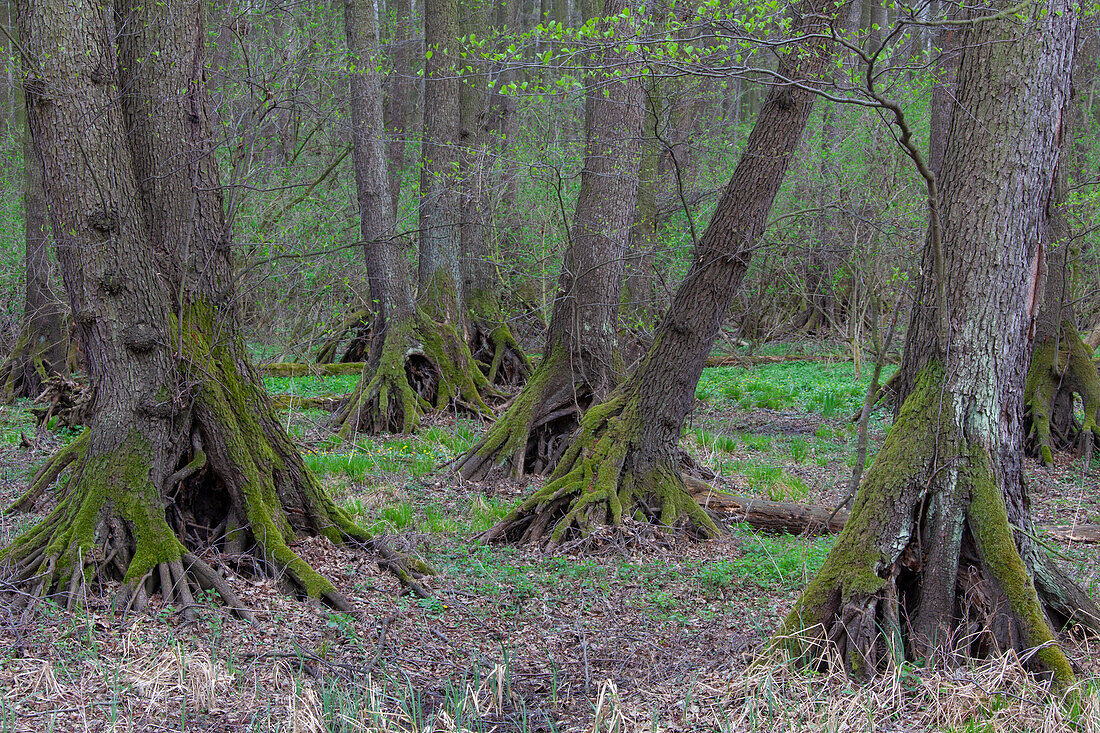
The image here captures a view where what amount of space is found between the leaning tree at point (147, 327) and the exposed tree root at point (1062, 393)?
7.27 metres

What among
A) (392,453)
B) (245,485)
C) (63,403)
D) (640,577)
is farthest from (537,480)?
(63,403)

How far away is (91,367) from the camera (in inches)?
186

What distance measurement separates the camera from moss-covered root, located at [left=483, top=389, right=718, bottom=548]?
6.17m

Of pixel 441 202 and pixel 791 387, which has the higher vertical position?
pixel 441 202

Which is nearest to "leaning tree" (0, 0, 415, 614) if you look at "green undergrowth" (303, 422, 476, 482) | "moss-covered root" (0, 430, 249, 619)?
"moss-covered root" (0, 430, 249, 619)

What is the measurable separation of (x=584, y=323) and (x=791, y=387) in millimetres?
6247

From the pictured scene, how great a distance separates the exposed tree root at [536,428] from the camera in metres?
7.72

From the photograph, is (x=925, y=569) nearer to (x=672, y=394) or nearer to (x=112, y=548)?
(x=672, y=394)

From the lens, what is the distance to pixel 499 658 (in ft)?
13.8

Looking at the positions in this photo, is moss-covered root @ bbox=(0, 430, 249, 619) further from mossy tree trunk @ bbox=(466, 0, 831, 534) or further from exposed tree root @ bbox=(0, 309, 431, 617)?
mossy tree trunk @ bbox=(466, 0, 831, 534)

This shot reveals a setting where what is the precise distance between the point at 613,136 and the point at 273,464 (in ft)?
14.6

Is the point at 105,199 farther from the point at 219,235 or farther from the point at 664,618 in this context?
the point at 664,618

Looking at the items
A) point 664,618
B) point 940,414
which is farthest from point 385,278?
point 940,414

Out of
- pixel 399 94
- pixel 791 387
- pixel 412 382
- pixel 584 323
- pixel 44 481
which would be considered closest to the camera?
pixel 44 481
